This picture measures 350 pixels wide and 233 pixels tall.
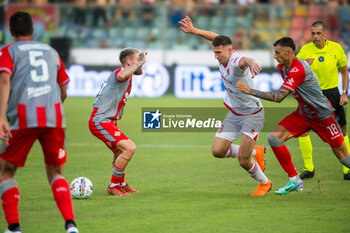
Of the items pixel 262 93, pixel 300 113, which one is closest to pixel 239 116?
pixel 300 113

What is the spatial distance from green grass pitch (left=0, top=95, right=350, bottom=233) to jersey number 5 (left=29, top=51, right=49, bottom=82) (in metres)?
1.59

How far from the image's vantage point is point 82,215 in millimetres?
7148

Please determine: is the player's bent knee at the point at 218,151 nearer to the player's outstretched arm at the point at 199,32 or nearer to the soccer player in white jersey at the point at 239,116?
the soccer player in white jersey at the point at 239,116

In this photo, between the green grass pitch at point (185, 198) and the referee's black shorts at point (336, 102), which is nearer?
the green grass pitch at point (185, 198)

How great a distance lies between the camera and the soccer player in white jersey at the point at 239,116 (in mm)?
8211

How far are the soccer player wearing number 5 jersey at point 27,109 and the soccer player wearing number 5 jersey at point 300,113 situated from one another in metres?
3.21

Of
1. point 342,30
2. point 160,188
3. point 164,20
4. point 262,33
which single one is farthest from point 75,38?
point 160,188

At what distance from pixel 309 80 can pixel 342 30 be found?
16.4 metres

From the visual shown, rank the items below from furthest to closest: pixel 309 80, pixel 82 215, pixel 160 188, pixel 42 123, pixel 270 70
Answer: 1. pixel 270 70
2. pixel 160 188
3. pixel 309 80
4. pixel 82 215
5. pixel 42 123

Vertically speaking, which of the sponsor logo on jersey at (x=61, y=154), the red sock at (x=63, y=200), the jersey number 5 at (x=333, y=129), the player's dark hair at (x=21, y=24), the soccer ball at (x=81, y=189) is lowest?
the soccer ball at (x=81, y=189)

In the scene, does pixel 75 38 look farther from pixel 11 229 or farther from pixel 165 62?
pixel 11 229

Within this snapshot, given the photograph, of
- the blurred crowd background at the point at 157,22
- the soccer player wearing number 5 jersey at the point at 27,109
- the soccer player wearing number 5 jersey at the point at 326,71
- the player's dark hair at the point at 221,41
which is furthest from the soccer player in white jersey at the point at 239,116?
the blurred crowd background at the point at 157,22

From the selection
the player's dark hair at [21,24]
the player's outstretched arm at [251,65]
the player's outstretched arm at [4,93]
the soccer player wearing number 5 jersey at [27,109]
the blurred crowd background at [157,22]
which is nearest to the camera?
the player's outstretched arm at [4,93]

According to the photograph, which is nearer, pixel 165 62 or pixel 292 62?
pixel 292 62
